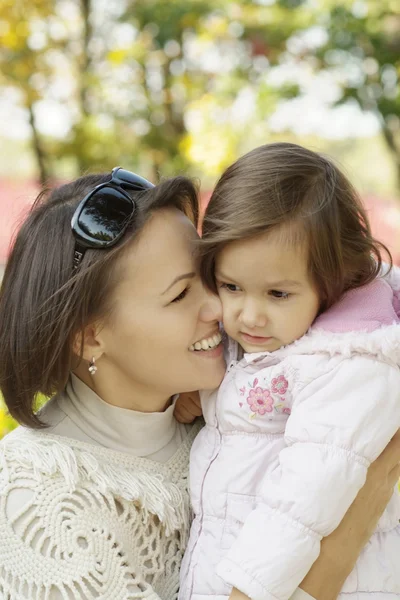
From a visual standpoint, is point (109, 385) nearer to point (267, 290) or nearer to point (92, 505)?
point (92, 505)

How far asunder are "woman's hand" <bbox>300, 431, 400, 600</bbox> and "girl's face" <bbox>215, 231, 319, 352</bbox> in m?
0.38

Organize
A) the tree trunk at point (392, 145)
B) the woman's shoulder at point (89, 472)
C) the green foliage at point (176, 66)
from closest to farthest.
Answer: the woman's shoulder at point (89, 472), the green foliage at point (176, 66), the tree trunk at point (392, 145)

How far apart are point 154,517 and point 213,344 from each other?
479 mm

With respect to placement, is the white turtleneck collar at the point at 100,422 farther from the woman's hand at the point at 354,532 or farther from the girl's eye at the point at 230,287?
the woman's hand at the point at 354,532

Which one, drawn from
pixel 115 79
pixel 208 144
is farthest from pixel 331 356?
pixel 115 79

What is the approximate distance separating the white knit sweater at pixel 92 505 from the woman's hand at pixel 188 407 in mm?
77

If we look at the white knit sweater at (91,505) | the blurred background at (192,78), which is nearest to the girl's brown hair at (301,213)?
the white knit sweater at (91,505)

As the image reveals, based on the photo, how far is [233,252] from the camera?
203cm

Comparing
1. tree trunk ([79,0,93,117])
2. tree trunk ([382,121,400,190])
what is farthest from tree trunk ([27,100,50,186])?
tree trunk ([382,121,400,190])

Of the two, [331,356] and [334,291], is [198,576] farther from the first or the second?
[334,291]

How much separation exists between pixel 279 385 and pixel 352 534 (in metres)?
0.39

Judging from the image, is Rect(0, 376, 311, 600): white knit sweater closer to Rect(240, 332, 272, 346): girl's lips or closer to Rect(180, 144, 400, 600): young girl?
Rect(180, 144, 400, 600): young girl

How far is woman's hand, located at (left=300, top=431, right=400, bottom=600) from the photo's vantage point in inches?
72.5

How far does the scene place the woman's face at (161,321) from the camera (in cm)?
208
